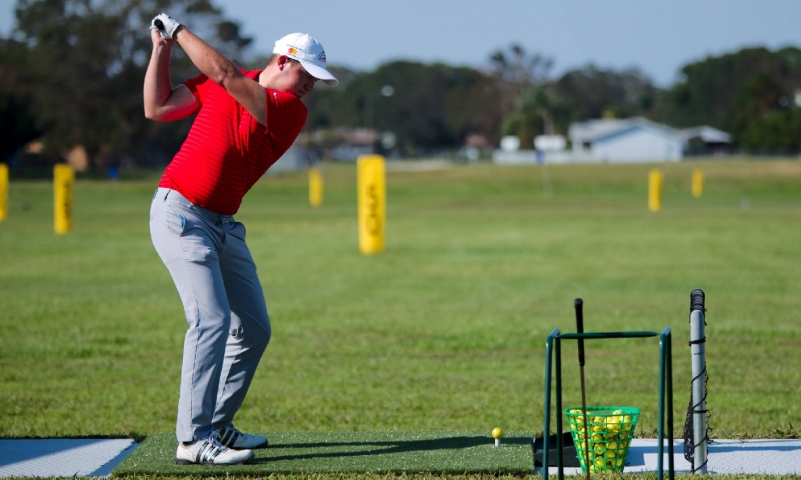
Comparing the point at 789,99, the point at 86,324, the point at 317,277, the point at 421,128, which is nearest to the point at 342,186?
the point at 317,277

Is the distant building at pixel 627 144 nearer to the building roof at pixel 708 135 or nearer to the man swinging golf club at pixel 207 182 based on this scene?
the building roof at pixel 708 135

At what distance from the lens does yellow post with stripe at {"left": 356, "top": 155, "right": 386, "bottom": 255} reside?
20.2 m

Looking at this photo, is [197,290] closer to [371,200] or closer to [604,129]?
[371,200]

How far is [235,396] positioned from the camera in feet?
18.1

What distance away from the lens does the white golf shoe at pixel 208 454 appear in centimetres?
522

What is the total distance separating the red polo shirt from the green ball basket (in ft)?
6.94

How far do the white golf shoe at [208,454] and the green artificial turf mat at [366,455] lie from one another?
41 millimetres

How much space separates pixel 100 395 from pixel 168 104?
362 cm

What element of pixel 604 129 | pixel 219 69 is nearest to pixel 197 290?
pixel 219 69

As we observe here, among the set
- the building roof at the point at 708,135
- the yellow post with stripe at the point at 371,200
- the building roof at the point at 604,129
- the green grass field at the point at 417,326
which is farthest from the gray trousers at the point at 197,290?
the building roof at the point at 708,135

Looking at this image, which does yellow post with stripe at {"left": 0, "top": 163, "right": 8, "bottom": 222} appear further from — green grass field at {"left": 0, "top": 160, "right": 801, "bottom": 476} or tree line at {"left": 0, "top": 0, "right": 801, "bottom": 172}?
tree line at {"left": 0, "top": 0, "right": 801, "bottom": 172}

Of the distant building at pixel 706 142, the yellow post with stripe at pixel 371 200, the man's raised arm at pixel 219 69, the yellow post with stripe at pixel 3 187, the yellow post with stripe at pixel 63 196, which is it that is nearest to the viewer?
the man's raised arm at pixel 219 69

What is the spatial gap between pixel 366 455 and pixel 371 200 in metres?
14.9

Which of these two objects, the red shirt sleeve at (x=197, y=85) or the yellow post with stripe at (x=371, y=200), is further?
the yellow post with stripe at (x=371, y=200)
